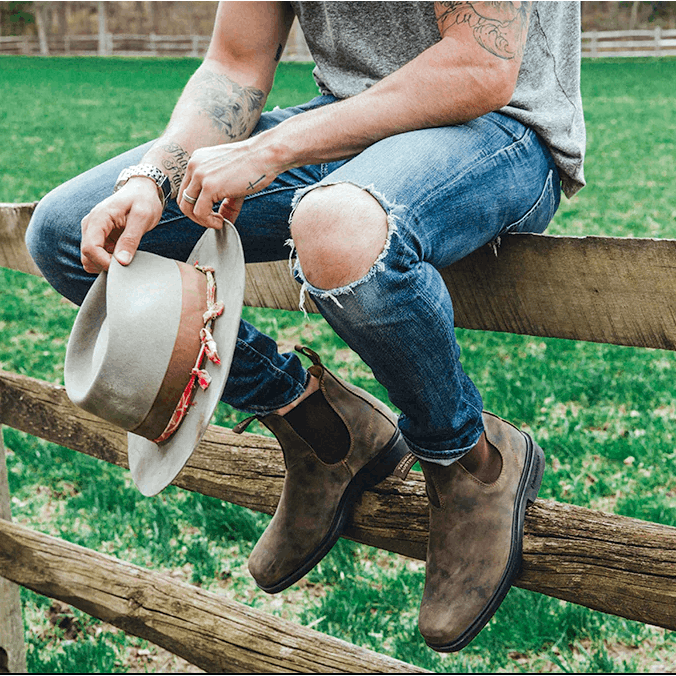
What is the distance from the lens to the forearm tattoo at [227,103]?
6.10 ft

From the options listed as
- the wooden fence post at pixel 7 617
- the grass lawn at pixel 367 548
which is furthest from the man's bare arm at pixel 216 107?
the grass lawn at pixel 367 548

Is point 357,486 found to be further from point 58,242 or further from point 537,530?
point 58,242

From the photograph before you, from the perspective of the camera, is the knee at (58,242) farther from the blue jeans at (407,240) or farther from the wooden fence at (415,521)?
the wooden fence at (415,521)

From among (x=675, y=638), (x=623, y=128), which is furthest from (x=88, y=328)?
(x=623, y=128)

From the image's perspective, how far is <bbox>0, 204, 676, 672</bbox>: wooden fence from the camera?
4.54ft

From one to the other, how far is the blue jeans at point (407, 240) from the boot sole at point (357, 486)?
221 millimetres

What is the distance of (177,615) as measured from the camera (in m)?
1.83

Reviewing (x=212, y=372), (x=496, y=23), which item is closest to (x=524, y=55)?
(x=496, y=23)

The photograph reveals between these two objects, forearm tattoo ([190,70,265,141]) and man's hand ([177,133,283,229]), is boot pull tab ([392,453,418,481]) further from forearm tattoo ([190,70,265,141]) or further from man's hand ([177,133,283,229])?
forearm tattoo ([190,70,265,141])

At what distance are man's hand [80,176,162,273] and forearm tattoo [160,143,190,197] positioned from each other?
67mm

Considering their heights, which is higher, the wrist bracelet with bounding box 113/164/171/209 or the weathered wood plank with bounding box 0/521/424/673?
the wrist bracelet with bounding box 113/164/171/209

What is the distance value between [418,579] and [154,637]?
3.26 feet

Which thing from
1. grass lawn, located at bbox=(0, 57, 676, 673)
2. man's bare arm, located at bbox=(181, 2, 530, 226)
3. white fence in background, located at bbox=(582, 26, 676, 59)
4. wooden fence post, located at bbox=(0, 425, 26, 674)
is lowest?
white fence in background, located at bbox=(582, 26, 676, 59)

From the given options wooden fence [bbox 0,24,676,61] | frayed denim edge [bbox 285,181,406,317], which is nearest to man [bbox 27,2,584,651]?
frayed denim edge [bbox 285,181,406,317]
